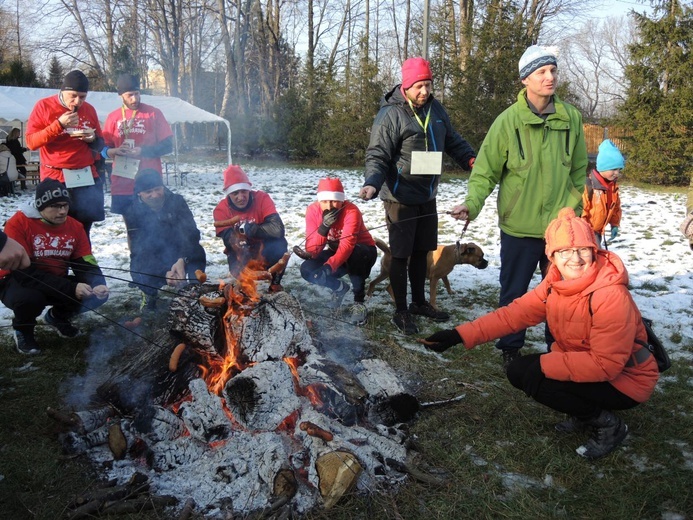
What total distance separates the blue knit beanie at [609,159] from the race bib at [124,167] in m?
4.32

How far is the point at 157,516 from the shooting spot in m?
2.23

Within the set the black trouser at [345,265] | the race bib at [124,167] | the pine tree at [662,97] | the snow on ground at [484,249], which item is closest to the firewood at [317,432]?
the snow on ground at [484,249]

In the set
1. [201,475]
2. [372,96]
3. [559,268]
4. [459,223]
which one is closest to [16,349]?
[201,475]

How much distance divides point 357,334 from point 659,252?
15.8 feet

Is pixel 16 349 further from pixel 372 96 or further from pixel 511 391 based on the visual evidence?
pixel 372 96

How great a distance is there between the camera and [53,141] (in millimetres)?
4523

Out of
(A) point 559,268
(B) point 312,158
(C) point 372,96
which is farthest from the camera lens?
(B) point 312,158

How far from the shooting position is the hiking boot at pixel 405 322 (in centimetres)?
438

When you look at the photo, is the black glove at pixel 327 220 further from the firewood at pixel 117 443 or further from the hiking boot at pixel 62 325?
the firewood at pixel 117 443

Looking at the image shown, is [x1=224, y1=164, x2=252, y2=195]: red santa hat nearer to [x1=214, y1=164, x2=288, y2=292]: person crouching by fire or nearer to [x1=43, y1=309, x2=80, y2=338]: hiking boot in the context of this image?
[x1=214, y1=164, x2=288, y2=292]: person crouching by fire

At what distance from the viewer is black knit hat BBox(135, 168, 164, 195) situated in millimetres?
4562

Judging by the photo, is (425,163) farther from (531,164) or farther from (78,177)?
(78,177)

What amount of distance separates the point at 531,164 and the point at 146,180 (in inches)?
124

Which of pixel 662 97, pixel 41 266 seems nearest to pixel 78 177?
pixel 41 266
